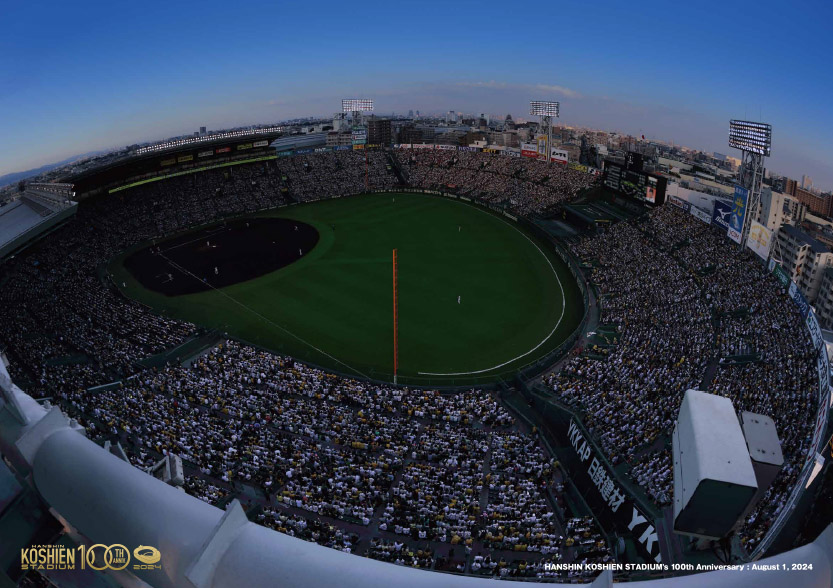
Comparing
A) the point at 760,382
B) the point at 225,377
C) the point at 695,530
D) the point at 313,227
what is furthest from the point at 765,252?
the point at 313,227

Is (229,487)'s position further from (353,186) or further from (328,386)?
(353,186)

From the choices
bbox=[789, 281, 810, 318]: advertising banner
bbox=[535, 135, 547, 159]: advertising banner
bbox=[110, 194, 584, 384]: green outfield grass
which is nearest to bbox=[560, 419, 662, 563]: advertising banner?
bbox=[110, 194, 584, 384]: green outfield grass

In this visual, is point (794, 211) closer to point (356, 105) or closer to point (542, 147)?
point (542, 147)

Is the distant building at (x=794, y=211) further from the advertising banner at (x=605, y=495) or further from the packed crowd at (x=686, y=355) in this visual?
the advertising banner at (x=605, y=495)

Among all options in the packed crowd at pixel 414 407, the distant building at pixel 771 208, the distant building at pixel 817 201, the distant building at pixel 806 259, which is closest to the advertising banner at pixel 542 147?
the distant building at pixel 771 208

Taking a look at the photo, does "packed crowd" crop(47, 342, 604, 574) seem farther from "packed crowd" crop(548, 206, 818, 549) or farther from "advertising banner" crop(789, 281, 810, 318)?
"advertising banner" crop(789, 281, 810, 318)

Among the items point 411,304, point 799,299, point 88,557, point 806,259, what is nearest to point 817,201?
point 806,259
